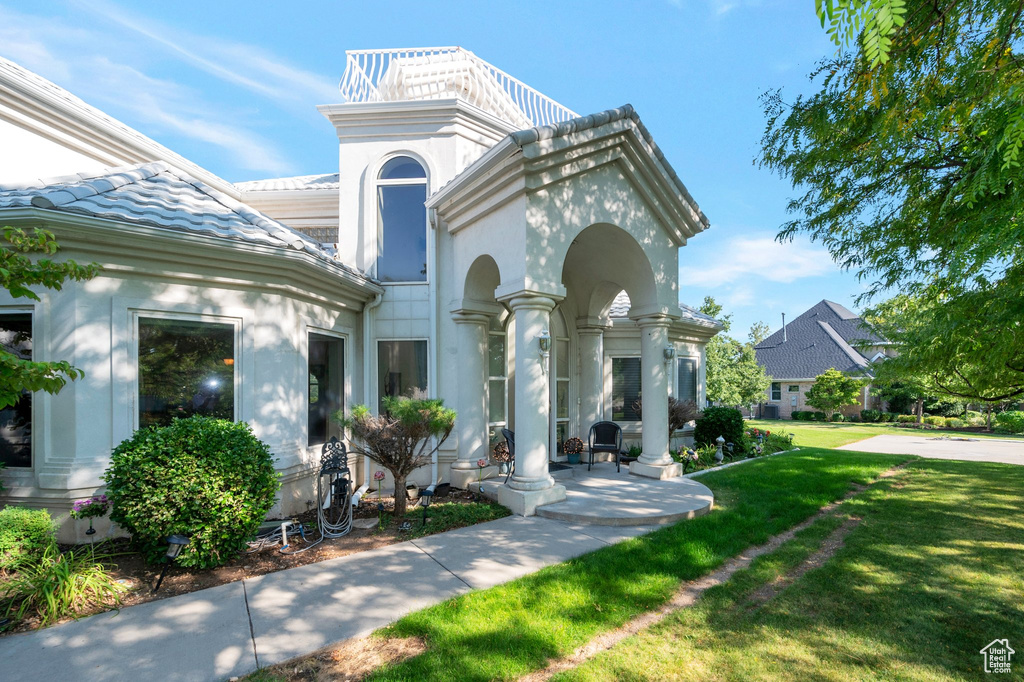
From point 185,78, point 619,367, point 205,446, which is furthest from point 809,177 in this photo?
point 185,78

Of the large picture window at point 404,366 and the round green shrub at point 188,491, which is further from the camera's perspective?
the large picture window at point 404,366

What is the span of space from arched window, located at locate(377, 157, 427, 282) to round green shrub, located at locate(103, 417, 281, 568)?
4.96 meters

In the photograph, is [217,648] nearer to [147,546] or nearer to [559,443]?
[147,546]

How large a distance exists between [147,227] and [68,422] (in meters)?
2.55

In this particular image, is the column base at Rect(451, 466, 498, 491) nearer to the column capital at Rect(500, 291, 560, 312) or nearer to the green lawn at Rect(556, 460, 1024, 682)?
the column capital at Rect(500, 291, 560, 312)

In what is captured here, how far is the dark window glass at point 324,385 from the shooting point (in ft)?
24.9

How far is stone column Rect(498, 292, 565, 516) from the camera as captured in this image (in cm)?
670

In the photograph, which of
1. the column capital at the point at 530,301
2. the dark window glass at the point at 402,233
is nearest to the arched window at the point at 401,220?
→ the dark window glass at the point at 402,233

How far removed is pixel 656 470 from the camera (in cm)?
862

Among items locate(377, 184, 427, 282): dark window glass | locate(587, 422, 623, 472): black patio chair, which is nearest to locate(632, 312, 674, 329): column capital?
locate(587, 422, 623, 472): black patio chair

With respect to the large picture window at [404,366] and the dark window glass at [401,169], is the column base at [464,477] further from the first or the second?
the dark window glass at [401,169]

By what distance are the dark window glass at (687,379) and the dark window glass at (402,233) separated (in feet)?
28.5

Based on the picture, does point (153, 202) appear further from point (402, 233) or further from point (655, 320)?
point (655, 320)

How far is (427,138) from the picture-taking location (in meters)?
9.29
